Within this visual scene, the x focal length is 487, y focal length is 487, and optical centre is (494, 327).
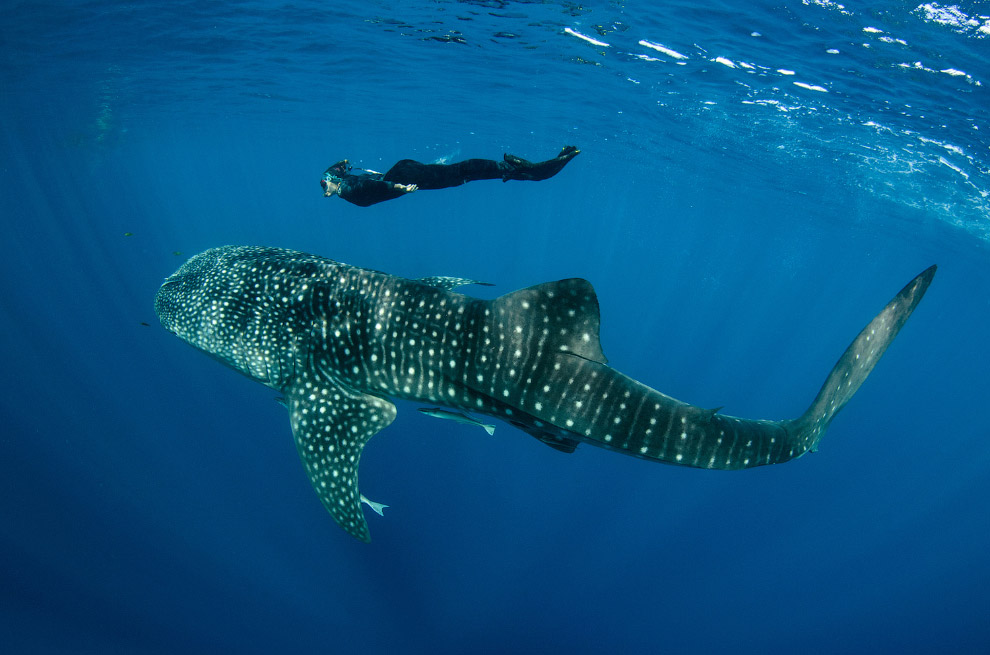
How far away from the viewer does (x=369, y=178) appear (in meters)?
4.63

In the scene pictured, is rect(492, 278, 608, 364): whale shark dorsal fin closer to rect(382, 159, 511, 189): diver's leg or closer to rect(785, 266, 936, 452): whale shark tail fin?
rect(382, 159, 511, 189): diver's leg

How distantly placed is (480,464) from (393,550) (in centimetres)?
382

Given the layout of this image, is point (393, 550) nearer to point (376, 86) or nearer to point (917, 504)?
point (376, 86)

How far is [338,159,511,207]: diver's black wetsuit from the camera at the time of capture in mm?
4508

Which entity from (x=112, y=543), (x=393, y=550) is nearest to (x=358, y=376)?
(x=393, y=550)

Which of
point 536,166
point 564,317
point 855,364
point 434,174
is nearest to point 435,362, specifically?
point 564,317

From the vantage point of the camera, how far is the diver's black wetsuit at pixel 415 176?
451 cm

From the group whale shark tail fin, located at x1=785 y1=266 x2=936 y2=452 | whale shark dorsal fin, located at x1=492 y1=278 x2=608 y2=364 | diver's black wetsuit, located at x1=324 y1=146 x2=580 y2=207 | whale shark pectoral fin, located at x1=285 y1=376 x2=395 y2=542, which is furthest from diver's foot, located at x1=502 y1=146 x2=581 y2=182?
whale shark tail fin, located at x1=785 y1=266 x2=936 y2=452

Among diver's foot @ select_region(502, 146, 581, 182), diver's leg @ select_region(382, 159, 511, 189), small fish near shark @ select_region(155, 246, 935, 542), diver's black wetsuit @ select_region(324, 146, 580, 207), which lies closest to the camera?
small fish near shark @ select_region(155, 246, 935, 542)

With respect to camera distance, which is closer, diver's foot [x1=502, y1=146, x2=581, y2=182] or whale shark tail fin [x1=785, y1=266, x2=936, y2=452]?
whale shark tail fin [x1=785, y1=266, x2=936, y2=452]

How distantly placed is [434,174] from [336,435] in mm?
2564

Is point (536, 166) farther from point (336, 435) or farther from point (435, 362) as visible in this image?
point (336, 435)

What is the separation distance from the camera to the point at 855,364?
3.89 meters

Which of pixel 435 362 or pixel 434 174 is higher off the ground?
pixel 434 174
